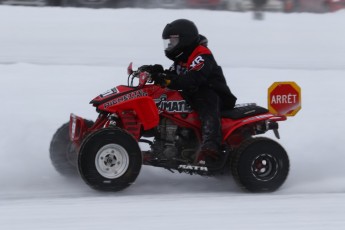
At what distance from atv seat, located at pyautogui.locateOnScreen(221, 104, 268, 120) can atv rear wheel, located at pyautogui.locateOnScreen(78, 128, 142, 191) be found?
1.16 m

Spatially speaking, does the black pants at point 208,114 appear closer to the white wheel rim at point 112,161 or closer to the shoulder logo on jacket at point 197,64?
the shoulder logo on jacket at point 197,64

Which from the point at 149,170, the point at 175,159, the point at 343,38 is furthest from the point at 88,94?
the point at 343,38

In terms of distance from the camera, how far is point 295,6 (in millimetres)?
18422

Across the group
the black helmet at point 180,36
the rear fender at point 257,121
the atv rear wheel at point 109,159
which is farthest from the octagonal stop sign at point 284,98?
the atv rear wheel at point 109,159

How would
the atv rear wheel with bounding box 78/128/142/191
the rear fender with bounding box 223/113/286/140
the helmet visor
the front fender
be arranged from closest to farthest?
the atv rear wheel with bounding box 78/128/142/191 < the front fender < the helmet visor < the rear fender with bounding box 223/113/286/140

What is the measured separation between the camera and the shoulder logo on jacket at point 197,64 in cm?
745

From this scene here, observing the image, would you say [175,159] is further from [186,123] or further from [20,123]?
[20,123]

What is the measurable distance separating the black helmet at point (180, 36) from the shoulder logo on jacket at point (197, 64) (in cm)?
18

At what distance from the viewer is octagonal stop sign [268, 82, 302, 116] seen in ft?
25.6

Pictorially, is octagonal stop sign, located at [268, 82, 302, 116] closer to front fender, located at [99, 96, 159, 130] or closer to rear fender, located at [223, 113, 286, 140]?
rear fender, located at [223, 113, 286, 140]

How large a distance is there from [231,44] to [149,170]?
796cm

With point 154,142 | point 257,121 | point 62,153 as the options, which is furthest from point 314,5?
point 62,153

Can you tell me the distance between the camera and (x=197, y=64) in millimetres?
7453

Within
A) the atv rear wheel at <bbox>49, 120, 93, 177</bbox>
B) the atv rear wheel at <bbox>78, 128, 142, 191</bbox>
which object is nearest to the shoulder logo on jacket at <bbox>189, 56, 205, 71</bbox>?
the atv rear wheel at <bbox>78, 128, 142, 191</bbox>
